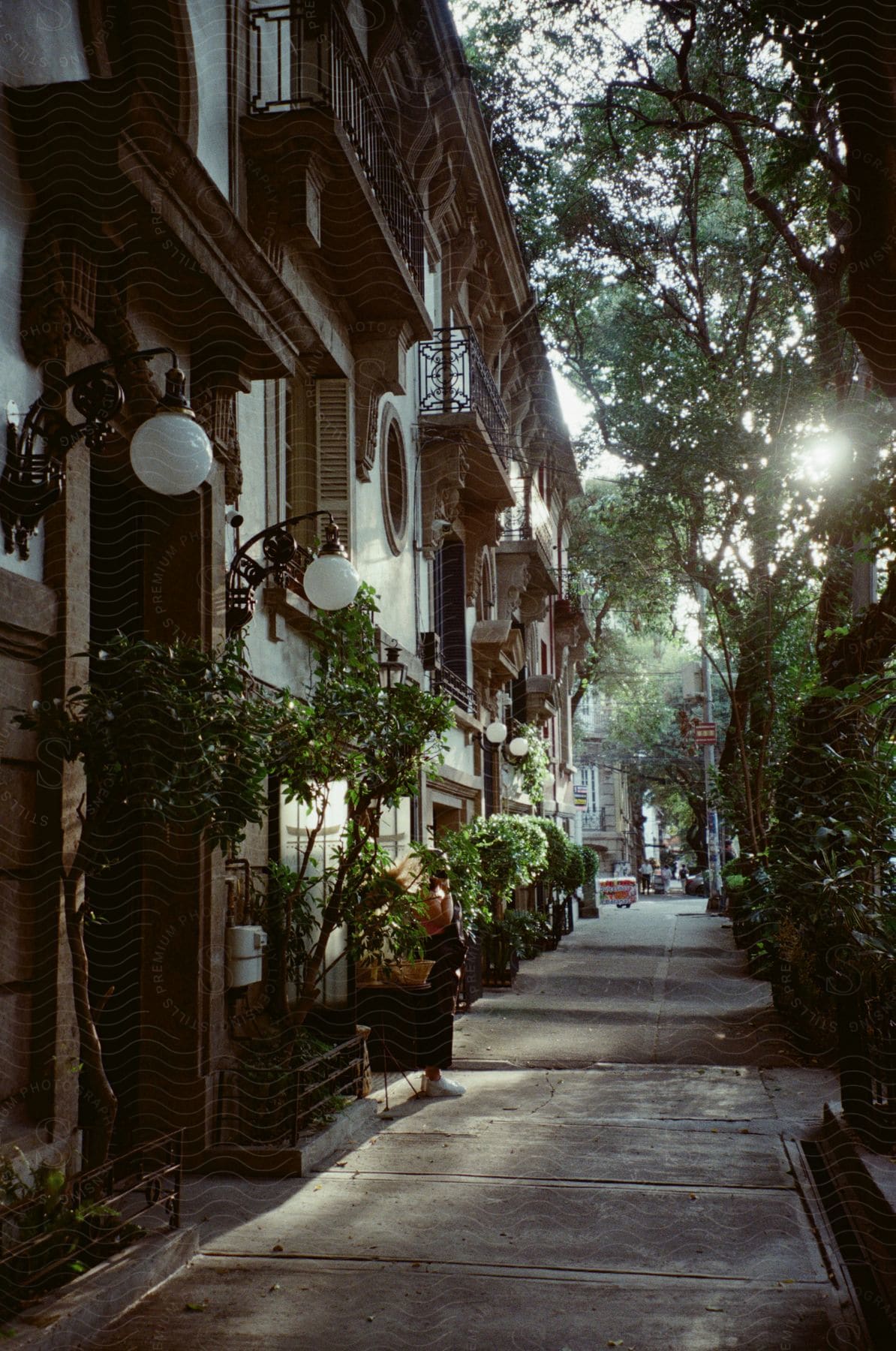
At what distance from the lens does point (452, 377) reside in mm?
15195

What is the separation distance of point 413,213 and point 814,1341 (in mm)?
10374

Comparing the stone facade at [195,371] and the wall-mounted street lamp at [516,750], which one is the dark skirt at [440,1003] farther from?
the wall-mounted street lamp at [516,750]

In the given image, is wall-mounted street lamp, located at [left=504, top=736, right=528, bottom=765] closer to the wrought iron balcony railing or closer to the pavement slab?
the wrought iron balcony railing

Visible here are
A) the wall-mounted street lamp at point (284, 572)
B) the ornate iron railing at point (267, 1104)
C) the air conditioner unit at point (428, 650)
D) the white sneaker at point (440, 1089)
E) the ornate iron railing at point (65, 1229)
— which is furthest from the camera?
the air conditioner unit at point (428, 650)

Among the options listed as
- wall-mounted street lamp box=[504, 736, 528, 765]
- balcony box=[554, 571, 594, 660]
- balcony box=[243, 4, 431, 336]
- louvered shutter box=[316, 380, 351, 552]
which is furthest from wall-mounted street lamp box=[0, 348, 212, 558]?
balcony box=[554, 571, 594, 660]

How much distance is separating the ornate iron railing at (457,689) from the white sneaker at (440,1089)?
5.55 meters

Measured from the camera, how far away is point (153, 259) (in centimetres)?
634

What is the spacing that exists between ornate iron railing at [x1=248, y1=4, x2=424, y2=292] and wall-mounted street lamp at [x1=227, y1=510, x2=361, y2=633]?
287 cm

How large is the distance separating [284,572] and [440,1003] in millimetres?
3522

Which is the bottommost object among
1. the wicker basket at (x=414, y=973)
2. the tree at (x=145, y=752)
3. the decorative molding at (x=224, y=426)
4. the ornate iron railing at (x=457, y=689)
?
the wicker basket at (x=414, y=973)

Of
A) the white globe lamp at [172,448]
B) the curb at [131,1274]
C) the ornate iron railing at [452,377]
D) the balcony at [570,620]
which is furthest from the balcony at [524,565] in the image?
the white globe lamp at [172,448]

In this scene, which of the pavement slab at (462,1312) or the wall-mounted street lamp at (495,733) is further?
the wall-mounted street lamp at (495,733)

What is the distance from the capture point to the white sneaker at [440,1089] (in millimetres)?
9312

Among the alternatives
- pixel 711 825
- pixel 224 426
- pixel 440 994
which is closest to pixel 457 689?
pixel 440 994
